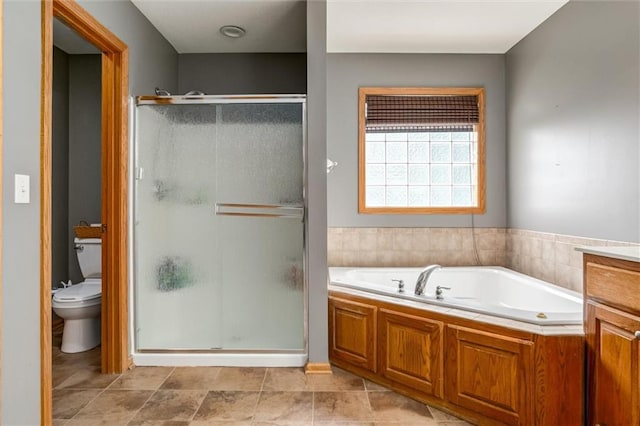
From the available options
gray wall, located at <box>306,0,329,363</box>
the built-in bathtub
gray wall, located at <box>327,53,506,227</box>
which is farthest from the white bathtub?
gray wall, located at <box>327,53,506,227</box>

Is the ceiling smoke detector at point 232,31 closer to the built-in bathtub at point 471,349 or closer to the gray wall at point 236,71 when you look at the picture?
the gray wall at point 236,71

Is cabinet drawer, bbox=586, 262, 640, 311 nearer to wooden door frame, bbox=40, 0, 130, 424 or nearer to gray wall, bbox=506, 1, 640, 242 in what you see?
gray wall, bbox=506, 1, 640, 242

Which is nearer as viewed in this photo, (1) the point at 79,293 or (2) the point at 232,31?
(1) the point at 79,293

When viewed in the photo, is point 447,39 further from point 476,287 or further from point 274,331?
point 274,331

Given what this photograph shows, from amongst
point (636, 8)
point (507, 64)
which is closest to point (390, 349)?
point (636, 8)

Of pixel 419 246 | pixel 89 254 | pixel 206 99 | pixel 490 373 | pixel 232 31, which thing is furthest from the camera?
pixel 419 246

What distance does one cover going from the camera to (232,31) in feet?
9.96

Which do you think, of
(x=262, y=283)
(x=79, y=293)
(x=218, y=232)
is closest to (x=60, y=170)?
(x=79, y=293)

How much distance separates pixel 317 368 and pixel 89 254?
6.96ft

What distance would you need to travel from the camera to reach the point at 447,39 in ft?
10.5

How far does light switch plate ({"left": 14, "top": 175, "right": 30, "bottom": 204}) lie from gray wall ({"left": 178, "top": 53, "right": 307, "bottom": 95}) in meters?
2.13

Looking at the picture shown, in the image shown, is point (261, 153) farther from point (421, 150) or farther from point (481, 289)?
point (481, 289)

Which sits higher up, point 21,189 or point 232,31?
point 232,31

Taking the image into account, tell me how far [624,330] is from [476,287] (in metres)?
1.76
